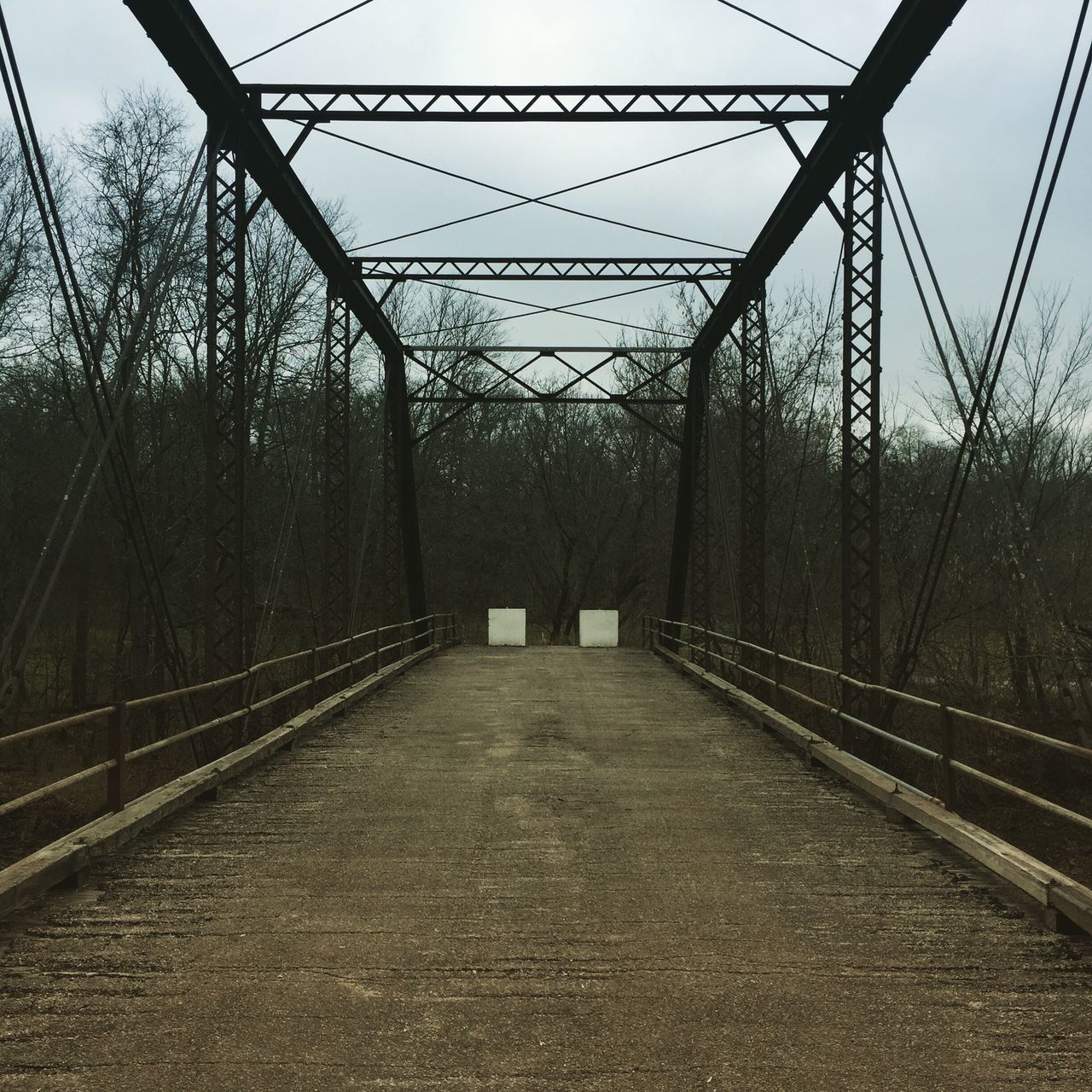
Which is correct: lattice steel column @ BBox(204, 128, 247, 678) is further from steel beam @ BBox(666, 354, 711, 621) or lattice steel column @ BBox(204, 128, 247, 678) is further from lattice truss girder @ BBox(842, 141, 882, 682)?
steel beam @ BBox(666, 354, 711, 621)

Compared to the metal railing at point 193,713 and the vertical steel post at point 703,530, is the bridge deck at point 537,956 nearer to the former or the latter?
the metal railing at point 193,713

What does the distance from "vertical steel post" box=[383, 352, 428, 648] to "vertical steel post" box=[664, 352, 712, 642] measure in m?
6.72

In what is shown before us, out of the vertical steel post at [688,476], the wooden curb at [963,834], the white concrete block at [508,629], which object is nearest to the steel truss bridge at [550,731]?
the wooden curb at [963,834]

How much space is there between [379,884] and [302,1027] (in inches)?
85.3

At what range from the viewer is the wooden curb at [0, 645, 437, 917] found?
5977 millimetres

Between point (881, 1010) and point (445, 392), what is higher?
point (445, 392)

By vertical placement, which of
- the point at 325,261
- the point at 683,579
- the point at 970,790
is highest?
the point at 325,261

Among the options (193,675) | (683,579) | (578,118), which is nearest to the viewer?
(578,118)

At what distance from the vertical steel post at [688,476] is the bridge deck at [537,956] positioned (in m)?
19.3

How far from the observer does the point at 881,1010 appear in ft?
15.0

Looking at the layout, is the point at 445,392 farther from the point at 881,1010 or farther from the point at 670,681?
the point at 881,1010

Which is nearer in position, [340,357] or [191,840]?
[191,840]

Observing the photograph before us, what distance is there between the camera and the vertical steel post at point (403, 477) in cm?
2659

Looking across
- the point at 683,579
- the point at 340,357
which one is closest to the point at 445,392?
the point at 683,579
